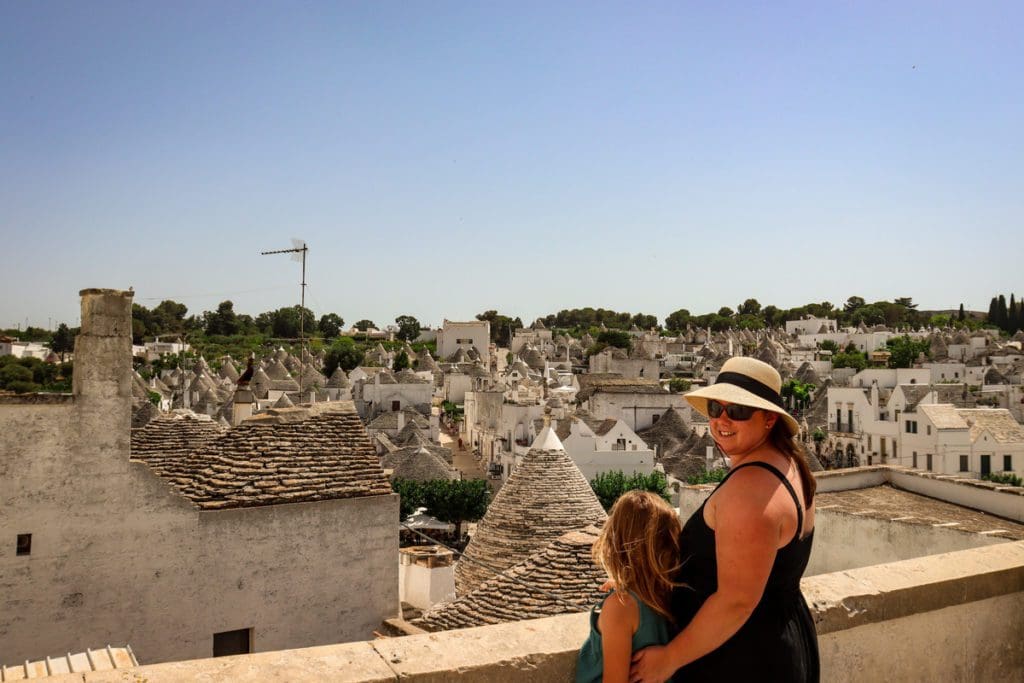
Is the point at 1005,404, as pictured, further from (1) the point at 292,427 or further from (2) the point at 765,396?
(2) the point at 765,396

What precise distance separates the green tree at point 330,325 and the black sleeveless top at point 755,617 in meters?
147

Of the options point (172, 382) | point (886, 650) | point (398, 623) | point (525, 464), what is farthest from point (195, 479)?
point (172, 382)

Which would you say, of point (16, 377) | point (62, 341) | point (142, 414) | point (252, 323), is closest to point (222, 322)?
point (252, 323)

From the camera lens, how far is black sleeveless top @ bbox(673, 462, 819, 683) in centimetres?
Answer: 294

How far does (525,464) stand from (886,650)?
11.9 m

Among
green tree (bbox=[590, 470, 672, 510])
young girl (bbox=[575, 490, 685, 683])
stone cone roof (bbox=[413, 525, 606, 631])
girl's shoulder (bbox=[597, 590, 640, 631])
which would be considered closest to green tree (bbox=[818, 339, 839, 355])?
green tree (bbox=[590, 470, 672, 510])

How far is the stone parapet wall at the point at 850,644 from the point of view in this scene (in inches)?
115

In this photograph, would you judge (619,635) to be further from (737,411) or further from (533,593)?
(533,593)

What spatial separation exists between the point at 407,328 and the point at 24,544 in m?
137

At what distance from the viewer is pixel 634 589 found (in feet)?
9.87

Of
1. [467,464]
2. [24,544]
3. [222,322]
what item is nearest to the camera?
[24,544]

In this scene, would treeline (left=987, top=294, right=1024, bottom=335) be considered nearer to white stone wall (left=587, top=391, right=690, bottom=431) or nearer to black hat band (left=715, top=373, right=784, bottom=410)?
white stone wall (left=587, top=391, right=690, bottom=431)

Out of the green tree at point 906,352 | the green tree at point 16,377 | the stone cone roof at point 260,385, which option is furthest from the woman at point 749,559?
the green tree at point 906,352

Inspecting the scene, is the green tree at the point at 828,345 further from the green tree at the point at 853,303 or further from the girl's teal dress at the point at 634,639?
the girl's teal dress at the point at 634,639
